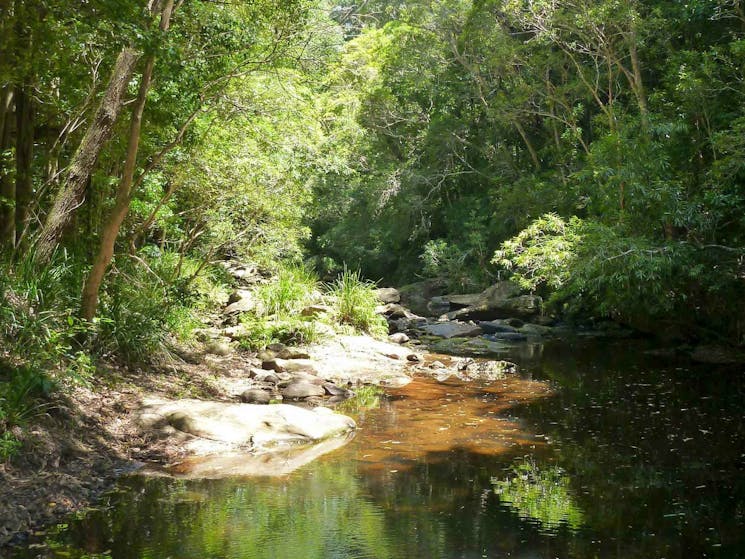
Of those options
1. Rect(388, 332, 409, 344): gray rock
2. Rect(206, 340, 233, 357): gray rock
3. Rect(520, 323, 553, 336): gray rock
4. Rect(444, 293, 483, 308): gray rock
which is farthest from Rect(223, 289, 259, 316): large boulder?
Rect(444, 293, 483, 308): gray rock

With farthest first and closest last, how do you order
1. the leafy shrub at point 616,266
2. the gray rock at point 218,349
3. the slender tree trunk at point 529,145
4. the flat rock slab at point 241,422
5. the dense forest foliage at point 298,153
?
1. the slender tree trunk at point 529,145
2. the leafy shrub at point 616,266
3. the gray rock at point 218,349
4. the dense forest foliage at point 298,153
5. the flat rock slab at point 241,422

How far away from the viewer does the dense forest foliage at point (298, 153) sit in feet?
25.8

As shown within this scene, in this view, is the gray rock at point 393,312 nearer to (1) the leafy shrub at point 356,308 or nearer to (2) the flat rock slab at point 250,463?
(1) the leafy shrub at point 356,308

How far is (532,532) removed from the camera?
17.3 ft

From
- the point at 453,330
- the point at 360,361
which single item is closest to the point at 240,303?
the point at 360,361

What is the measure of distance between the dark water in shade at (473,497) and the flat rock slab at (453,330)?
25.8ft

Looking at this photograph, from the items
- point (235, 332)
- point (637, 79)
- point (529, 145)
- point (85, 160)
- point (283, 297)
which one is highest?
point (637, 79)

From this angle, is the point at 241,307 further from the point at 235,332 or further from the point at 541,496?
the point at 541,496

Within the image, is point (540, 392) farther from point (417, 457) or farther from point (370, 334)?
point (370, 334)

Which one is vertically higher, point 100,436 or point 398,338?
point 100,436

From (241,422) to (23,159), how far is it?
3997mm

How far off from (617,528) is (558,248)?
852 cm

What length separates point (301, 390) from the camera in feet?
32.5

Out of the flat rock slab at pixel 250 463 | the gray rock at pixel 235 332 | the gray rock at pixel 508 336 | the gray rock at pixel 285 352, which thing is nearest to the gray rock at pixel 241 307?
the gray rock at pixel 235 332
